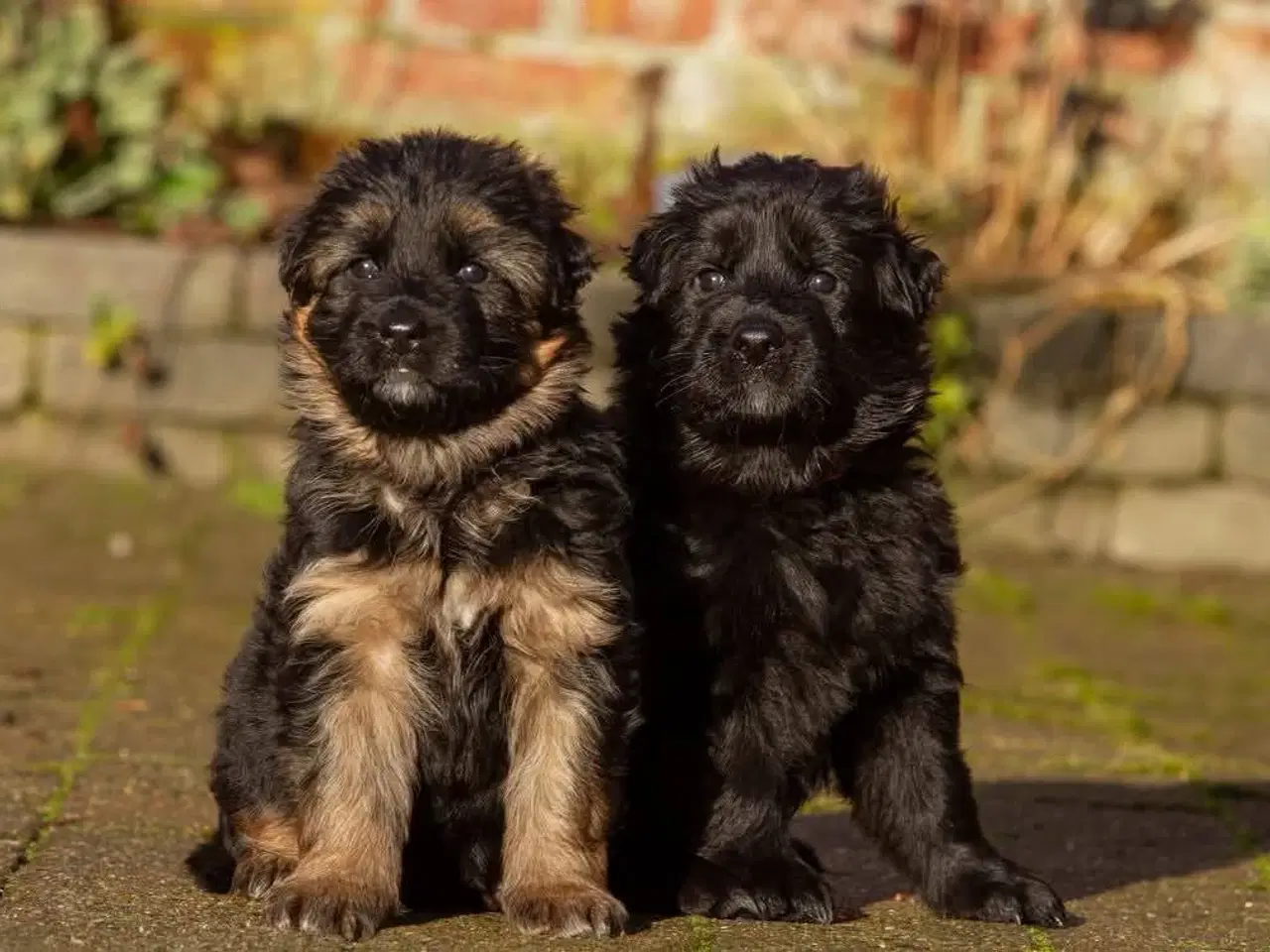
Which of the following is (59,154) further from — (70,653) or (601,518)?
(601,518)

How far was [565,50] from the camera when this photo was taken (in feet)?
33.1

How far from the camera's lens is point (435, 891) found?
4367mm

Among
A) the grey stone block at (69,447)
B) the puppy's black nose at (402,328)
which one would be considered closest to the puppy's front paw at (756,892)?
the puppy's black nose at (402,328)

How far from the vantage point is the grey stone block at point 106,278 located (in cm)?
918

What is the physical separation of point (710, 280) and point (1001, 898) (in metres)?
1.36

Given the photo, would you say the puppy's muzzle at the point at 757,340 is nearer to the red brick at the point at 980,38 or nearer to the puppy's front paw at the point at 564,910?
the puppy's front paw at the point at 564,910

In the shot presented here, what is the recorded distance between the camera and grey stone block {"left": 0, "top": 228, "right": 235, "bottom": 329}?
30.1 ft

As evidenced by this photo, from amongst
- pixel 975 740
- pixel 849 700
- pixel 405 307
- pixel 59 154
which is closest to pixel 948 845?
pixel 849 700

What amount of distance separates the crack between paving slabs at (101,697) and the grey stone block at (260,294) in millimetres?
932

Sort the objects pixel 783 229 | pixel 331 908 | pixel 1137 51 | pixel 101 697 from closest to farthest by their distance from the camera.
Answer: pixel 331 908, pixel 783 229, pixel 101 697, pixel 1137 51

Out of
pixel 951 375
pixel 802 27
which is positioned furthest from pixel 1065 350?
pixel 802 27

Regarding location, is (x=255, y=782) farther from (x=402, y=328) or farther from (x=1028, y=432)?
(x=1028, y=432)

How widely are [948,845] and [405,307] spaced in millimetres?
1518

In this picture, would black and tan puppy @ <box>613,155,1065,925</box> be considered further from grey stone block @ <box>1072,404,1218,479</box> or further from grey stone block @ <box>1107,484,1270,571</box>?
grey stone block @ <box>1107,484,1270,571</box>
